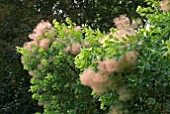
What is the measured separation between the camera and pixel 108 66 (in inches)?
141

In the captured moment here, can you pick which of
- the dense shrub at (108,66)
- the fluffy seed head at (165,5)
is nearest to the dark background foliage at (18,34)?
the dense shrub at (108,66)

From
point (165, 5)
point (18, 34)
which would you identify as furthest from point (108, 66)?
point (18, 34)

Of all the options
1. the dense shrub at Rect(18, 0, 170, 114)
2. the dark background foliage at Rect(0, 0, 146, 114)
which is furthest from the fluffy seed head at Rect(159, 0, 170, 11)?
the dark background foliage at Rect(0, 0, 146, 114)

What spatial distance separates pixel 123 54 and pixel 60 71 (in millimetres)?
2484

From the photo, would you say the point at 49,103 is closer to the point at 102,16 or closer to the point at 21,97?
the point at 21,97

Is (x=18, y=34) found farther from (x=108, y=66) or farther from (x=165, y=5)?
(x=108, y=66)

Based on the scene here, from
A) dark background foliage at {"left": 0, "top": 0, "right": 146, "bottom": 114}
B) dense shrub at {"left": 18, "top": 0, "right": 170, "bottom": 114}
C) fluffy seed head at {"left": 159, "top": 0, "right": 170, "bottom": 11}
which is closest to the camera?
dense shrub at {"left": 18, "top": 0, "right": 170, "bottom": 114}

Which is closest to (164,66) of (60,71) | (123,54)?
(123,54)

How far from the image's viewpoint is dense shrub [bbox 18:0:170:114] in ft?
11.7

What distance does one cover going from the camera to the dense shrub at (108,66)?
3.56 m

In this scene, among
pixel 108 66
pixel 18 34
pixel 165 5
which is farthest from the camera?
pixel 18 34

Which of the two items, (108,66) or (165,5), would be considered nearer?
(108,66)

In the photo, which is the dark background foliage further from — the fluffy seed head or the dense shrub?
the fluffy seed head

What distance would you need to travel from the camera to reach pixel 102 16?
11.2 m
